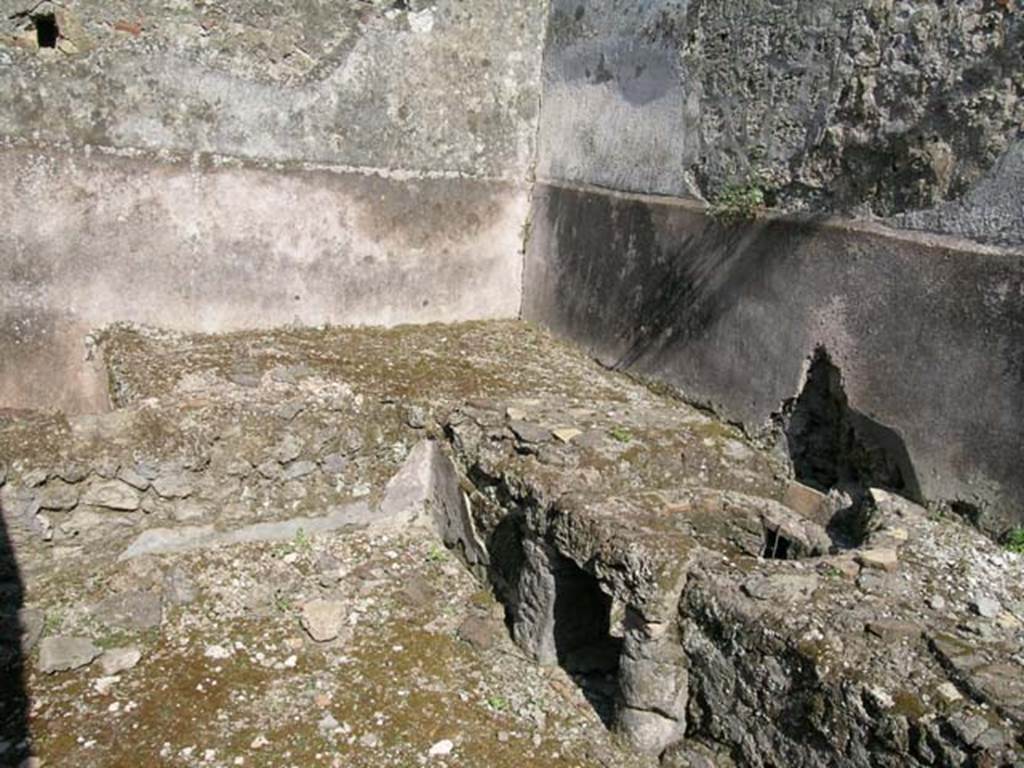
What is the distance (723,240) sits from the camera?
4.36m

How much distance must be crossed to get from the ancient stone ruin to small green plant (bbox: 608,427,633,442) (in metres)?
0.02

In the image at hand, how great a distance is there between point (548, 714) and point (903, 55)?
9.26ft

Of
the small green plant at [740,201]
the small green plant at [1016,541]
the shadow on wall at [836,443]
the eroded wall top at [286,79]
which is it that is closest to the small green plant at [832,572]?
the small green plant at [1016,541]

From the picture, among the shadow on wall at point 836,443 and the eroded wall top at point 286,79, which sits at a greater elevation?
the eroded wall top at point 286,79

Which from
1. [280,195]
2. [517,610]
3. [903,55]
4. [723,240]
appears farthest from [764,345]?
[280,195]

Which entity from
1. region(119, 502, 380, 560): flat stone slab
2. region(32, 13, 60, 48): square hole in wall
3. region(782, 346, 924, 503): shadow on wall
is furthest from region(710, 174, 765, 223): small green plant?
region(32, 13, 60, 48): square hole in wall

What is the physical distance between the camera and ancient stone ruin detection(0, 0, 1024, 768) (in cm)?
287

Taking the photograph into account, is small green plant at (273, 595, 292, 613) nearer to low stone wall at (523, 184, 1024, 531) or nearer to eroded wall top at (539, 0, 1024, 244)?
low stone wall at (523, 184, 1024, 531)

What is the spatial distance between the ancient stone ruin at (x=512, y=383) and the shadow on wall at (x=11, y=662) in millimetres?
14

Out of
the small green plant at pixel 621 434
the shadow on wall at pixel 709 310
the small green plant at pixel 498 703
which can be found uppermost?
the shadow on wall at pixel 709 310

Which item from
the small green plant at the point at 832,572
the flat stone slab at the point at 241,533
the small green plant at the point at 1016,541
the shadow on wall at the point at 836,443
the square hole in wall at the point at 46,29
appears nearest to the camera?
the small green plant at the point at 832,572

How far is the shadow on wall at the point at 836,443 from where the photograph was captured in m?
3.54

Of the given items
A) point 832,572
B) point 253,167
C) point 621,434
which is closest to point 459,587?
point 621,434

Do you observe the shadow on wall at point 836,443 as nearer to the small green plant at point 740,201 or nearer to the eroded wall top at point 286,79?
the small green plant at point 740,201
